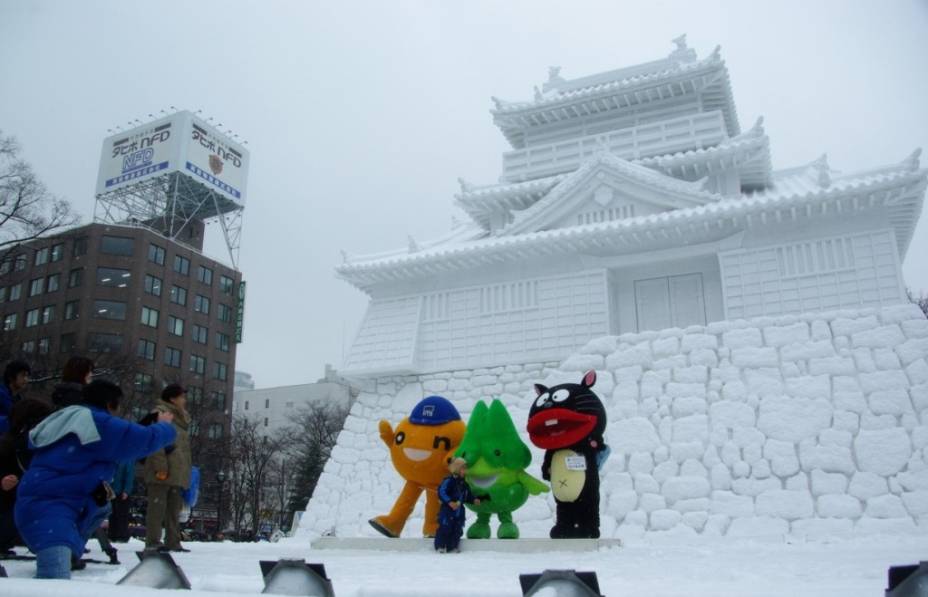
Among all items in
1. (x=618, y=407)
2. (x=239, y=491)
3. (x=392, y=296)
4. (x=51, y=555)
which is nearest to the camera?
(x=51, y=555)

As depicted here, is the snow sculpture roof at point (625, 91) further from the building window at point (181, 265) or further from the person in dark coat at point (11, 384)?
the building window at point (181, 265)

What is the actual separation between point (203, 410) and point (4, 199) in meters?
18.4

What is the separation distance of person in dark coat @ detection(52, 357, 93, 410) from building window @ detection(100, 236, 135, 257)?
40628 millimetres

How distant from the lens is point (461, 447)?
8.45m

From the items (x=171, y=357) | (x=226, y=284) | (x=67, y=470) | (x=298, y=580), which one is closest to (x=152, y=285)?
(x=171, y=357)

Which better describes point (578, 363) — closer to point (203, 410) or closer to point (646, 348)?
point (646, 348)

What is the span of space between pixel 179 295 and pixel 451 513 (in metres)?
41.1

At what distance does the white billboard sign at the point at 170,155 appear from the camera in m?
44.0

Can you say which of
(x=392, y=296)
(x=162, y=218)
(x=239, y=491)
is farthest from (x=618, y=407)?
(x=162, y=218)

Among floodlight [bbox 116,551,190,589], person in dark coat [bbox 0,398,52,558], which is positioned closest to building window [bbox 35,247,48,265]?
person in dark coat [bbox 0,398,52,558]

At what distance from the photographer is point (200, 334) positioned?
46094 mm

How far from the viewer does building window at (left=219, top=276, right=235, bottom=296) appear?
48.3 metres

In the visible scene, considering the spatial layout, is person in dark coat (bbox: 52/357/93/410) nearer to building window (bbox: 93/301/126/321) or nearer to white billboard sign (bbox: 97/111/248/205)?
building window (bbox: 93/301/126/321)

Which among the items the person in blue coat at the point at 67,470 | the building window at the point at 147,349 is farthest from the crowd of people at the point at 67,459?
the building window at the point at 147,349
